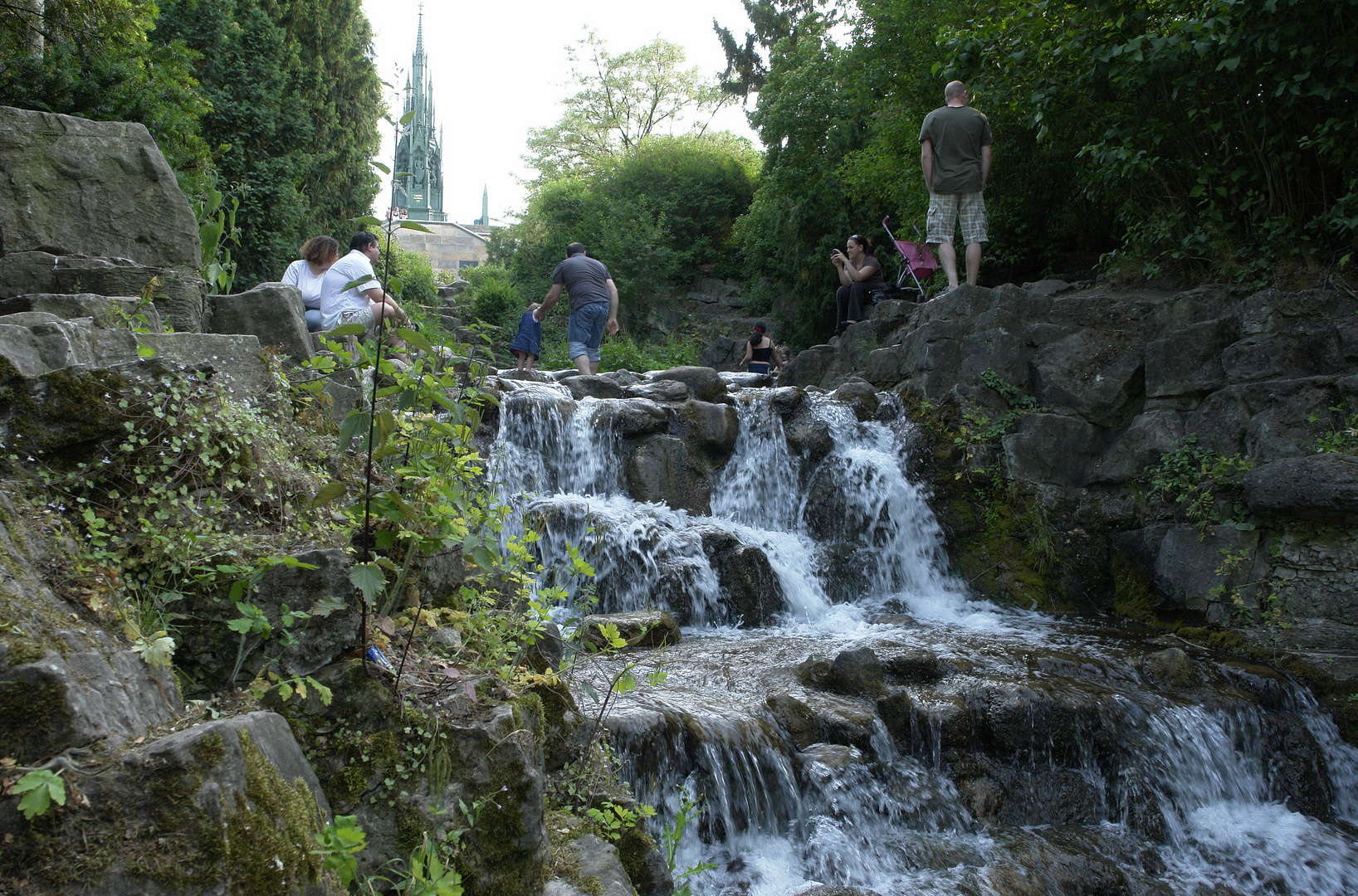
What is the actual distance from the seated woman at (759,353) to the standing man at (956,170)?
4.54 metres

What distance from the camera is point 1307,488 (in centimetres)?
598

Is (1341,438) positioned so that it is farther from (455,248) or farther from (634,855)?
(455,248)

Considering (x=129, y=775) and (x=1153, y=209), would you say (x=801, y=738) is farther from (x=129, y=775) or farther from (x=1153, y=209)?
(x=1153, y=209)

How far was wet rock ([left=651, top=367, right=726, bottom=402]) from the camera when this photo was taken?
9664 mm

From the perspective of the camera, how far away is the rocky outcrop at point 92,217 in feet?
13.8

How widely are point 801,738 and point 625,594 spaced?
105 inches

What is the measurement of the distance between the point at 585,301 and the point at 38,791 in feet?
28.3

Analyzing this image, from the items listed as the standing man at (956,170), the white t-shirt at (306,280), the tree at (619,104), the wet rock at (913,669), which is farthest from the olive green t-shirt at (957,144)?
the tree at (619,104)

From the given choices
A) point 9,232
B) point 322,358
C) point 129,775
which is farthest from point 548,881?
point 9,232

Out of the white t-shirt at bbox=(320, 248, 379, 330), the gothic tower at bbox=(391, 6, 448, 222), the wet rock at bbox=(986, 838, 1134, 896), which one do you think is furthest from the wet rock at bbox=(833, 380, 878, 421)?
the gothic tower at bbox=(391, 6, 448, 222)

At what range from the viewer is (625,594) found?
22.6 feet

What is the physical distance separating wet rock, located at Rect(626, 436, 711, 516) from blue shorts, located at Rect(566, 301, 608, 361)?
2.12 m

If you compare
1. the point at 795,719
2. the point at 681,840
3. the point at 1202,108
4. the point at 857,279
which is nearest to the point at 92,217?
the point at 681,840

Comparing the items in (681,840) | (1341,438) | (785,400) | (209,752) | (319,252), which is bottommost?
(681,840)
